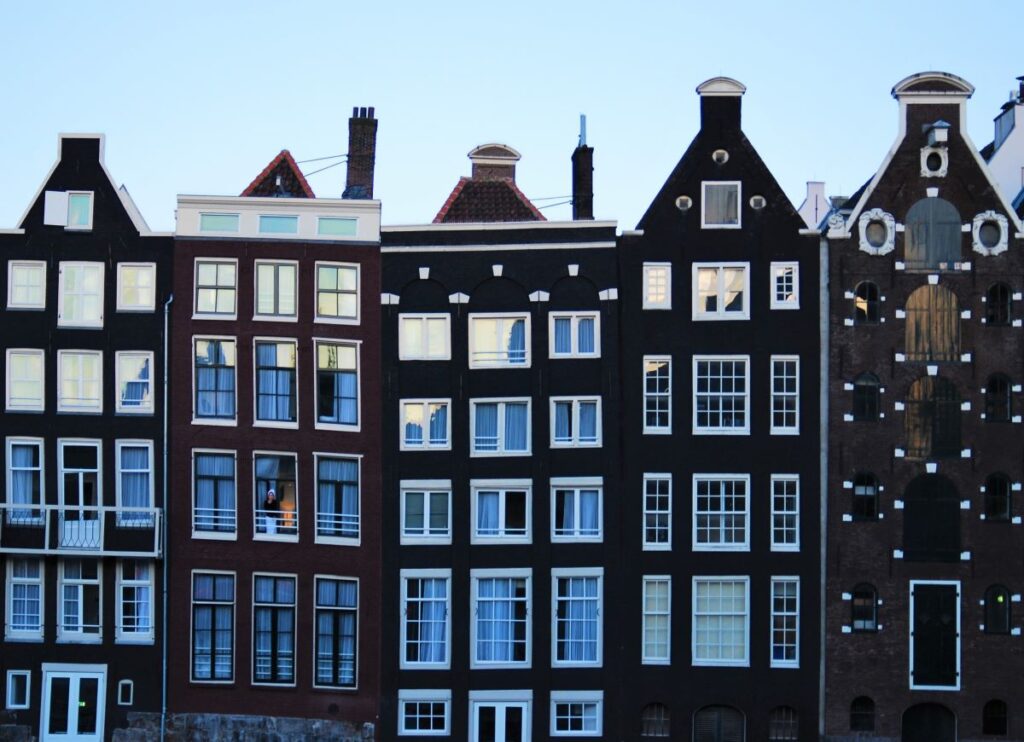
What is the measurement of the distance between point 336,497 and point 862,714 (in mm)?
16124

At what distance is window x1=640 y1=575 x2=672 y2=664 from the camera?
150 ft

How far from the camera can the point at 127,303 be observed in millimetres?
47281

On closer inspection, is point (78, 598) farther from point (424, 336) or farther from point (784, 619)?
point (784, 619)

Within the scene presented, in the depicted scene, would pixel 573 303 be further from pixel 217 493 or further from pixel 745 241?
pixel 217 493

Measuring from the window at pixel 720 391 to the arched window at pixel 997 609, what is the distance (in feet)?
27.7

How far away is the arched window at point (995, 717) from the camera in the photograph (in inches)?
1775

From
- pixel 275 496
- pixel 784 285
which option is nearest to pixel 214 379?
pixel 275 496

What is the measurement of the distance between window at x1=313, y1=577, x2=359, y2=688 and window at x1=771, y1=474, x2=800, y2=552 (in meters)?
12.0

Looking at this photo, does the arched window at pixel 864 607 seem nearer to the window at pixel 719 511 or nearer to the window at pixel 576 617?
the window at pixel 719 511

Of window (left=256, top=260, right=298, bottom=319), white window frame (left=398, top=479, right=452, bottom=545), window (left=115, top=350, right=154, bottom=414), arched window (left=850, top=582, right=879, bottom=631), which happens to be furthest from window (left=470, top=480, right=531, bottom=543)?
window (left=115, top=350, right=154, bottom=414)

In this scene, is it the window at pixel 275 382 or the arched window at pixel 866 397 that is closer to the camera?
the arched window at pixel 866 397

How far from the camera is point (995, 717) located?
45156 mm

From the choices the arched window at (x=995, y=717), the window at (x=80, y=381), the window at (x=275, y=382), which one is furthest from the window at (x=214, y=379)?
the arched window at (x=995, y=717)

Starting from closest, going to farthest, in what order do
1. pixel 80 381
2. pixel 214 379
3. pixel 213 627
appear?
pixel 213 627 < pixel 214 379 < pixel 80 381
